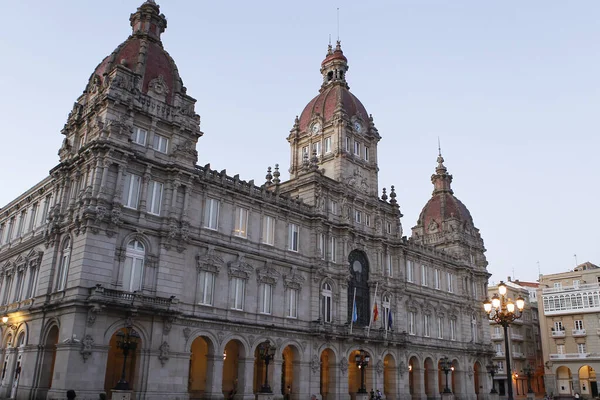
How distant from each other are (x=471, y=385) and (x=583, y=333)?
24.6 metres

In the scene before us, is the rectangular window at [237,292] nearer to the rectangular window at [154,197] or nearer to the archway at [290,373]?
the archway at [290,373]

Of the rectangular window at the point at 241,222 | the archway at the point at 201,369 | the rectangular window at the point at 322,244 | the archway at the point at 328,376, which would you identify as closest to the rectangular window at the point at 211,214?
the rectangular window at the point at 241,222

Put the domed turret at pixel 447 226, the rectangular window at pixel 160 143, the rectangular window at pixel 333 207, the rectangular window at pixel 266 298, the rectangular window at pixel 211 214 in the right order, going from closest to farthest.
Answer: the rectangular window at pixel 160 143
the rectangular window at pixel 211 214
the rectangular window at pixel 266 298
the rectangular window at pixel 333 207
the domed turret at pixel 447 226

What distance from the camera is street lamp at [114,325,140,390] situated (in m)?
32.1

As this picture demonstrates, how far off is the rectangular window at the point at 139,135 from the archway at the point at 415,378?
37.7 meters

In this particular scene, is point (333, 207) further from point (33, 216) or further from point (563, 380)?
point (563, 380)

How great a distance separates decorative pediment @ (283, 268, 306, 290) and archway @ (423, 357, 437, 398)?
73.4ft

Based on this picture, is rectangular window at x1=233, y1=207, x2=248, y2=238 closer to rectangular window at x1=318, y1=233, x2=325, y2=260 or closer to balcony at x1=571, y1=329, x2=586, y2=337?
rectangular window at x1=318, y1=233, x2=325, y2=260

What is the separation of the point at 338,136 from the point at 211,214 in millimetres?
20667

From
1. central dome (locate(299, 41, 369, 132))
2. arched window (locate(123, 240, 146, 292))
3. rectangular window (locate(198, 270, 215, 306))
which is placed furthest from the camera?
central dome (locate(299, 41, 369, 132))

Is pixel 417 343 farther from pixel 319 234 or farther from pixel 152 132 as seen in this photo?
pixel 152 132

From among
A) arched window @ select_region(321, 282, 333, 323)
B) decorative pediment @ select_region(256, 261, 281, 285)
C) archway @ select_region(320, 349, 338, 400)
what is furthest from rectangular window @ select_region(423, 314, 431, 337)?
decorative pediment @ select_region(256, 261, 281, 285)

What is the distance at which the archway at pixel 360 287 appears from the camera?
53656 mm

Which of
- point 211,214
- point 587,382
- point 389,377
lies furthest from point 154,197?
point 587,382
